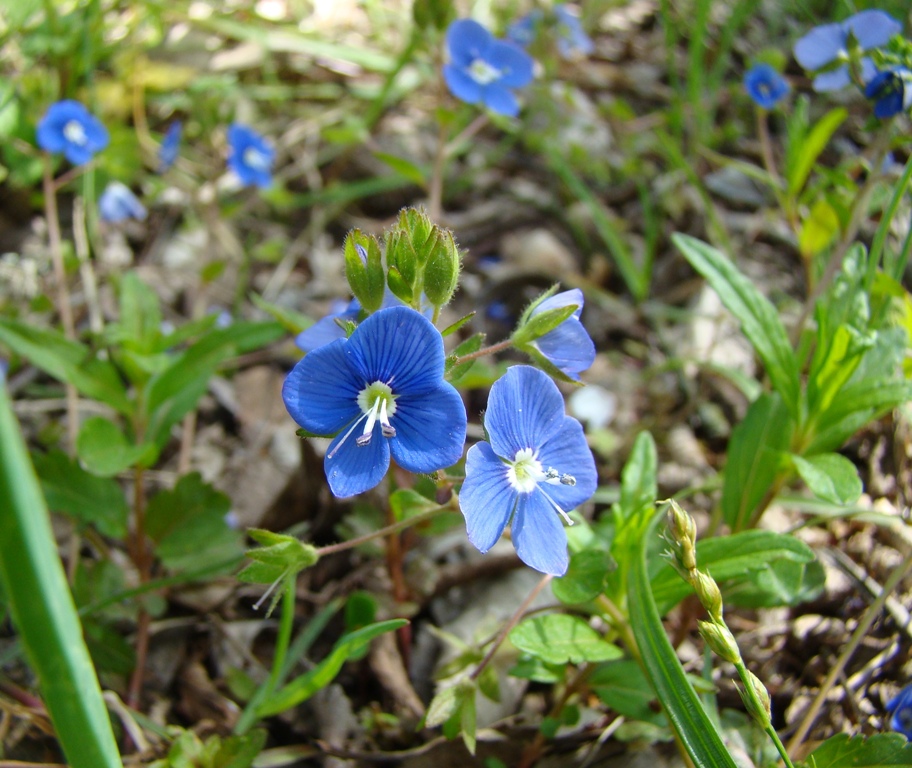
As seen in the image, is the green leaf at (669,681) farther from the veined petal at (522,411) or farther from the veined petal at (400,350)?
the veined petal at (400,350)

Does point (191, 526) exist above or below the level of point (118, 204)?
below

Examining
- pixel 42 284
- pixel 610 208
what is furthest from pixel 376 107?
pixel 42 284

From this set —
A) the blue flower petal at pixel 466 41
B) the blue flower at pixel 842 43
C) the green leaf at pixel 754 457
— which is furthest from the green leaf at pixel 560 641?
the blue flower petal at pixel 466 41

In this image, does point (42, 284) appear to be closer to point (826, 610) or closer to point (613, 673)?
point (613, 673)

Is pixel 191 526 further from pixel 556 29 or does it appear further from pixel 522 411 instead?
pixel 556 29

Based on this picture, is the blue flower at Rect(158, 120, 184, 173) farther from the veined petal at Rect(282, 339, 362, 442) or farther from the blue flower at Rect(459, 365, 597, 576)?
the blue flower at Rect(459, 365, 597, 576)

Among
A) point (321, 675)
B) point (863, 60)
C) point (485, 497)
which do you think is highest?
point (863, 60)

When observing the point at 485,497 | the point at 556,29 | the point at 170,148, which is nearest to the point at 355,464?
the point at 485,497
